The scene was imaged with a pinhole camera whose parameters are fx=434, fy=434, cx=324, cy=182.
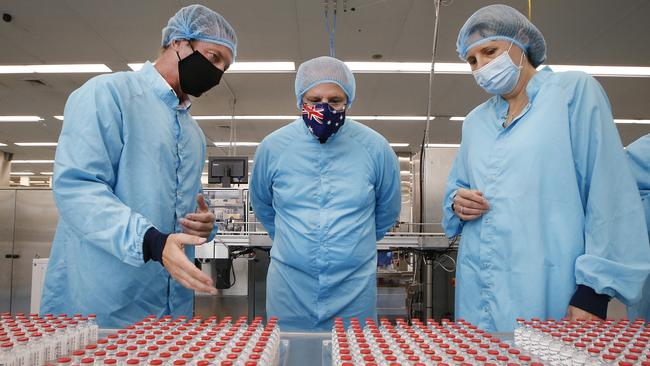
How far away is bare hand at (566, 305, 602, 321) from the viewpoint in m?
1.14

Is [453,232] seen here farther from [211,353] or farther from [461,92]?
[461,92]

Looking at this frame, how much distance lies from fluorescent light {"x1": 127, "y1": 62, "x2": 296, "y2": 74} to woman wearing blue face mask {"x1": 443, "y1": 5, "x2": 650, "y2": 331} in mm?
4029

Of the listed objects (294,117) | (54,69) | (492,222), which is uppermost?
(54,69)

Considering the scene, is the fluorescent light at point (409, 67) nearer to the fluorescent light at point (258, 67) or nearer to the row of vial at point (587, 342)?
the fluorescent light at point (258, 67)

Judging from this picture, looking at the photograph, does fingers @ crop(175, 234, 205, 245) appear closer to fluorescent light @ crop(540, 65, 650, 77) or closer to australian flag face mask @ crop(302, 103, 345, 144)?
australian flag face mask @ crop(302, 103, 345, 144)

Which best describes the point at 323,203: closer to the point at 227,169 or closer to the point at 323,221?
the point at 323,221

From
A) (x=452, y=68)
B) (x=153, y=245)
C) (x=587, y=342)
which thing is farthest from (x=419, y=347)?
(x=452, y=68)

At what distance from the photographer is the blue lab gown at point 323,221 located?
1602mm

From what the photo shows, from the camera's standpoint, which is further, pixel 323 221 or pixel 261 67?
pixel 261 67

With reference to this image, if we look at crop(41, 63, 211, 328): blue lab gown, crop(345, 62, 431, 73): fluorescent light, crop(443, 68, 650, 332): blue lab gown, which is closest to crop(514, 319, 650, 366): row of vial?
crop(443, 68, 650, 332): blue lab gown

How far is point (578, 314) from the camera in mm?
1150

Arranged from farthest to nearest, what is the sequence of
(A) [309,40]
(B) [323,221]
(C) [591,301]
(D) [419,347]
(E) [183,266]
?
1. (A) [309,40]
2. (B) [323,221]
3. (C) [591,301]
4. (E) [183,266]
5. (D) [419,347]

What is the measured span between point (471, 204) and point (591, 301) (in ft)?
1.39

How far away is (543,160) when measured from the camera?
51.0 inches
